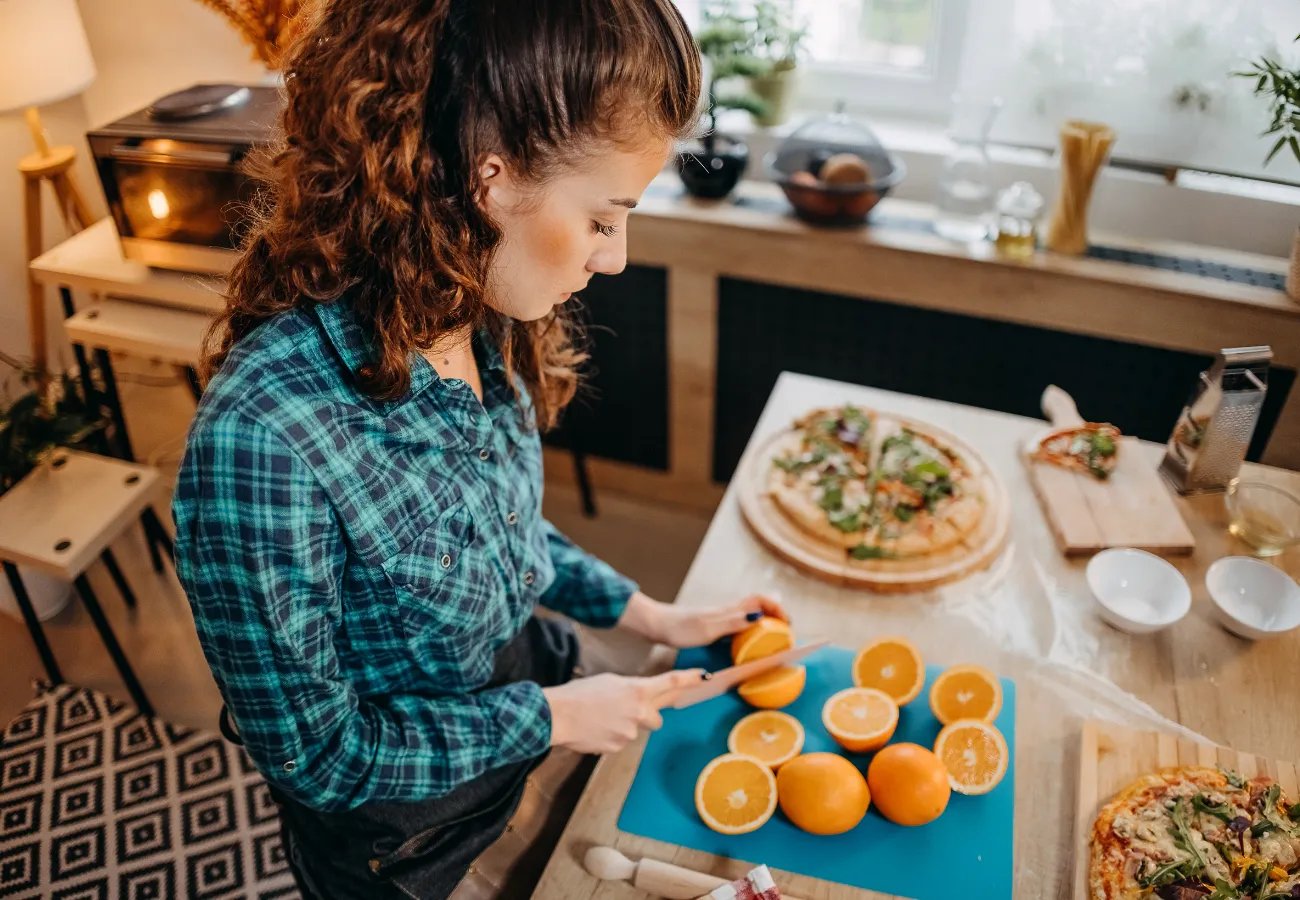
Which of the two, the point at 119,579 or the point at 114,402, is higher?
the point at 114,402

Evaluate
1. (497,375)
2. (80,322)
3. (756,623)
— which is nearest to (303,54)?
(497,375)

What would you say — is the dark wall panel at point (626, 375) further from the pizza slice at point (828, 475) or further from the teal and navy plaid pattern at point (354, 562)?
the teal and navy plaid pattern at point (354, 562)

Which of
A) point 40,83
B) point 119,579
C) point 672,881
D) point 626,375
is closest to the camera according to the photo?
point 672,881

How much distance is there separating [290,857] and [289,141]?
2.90ft

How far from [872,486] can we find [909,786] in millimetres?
576

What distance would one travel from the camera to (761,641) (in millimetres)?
1245

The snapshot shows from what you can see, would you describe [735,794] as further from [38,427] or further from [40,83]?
[40,83]

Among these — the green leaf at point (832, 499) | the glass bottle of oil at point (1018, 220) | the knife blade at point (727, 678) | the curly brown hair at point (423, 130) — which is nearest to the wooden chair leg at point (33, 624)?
the curly brown hair at point (423, 130)

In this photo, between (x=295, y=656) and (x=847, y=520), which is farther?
(x=847, y=520)

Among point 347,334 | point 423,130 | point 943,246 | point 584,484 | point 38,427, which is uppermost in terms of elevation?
point 423,130

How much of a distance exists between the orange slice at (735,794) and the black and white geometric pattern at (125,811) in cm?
115

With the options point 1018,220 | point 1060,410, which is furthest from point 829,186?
point 1060,410

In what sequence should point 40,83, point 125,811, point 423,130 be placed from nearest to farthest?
1. point 423,130
2. point 125,811
3. point 40,83

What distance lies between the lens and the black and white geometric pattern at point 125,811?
1.83m
